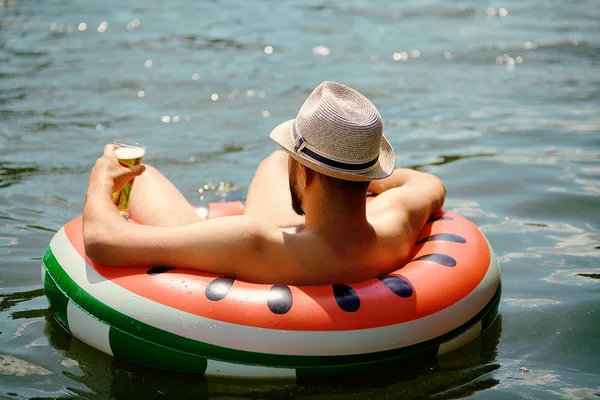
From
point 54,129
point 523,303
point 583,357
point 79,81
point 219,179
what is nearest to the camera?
point 583,357

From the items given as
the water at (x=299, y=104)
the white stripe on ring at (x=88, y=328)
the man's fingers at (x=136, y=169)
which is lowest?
the water at (x=299, y=104)

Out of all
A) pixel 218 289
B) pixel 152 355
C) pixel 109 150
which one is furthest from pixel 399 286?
pixel 109 150

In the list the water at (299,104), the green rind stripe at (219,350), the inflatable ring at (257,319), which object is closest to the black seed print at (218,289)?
the inflatable ring at (257,319)

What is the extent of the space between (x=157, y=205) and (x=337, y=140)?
1.60 meters

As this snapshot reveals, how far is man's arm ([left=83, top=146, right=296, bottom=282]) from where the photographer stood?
367cm

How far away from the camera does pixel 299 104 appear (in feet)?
30.9

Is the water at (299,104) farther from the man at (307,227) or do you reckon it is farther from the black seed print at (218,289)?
the man at (307,227)

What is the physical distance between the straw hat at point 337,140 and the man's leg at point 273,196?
894 millimetres

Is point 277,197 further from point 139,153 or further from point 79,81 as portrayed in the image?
point 79,81

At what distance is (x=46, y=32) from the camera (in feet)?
42.4

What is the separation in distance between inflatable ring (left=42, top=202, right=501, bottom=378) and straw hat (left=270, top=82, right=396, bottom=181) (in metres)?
0.56

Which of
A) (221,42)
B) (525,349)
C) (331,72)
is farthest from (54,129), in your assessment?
(525,349)

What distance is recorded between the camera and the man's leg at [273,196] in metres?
4.68

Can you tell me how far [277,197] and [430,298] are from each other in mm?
1391
